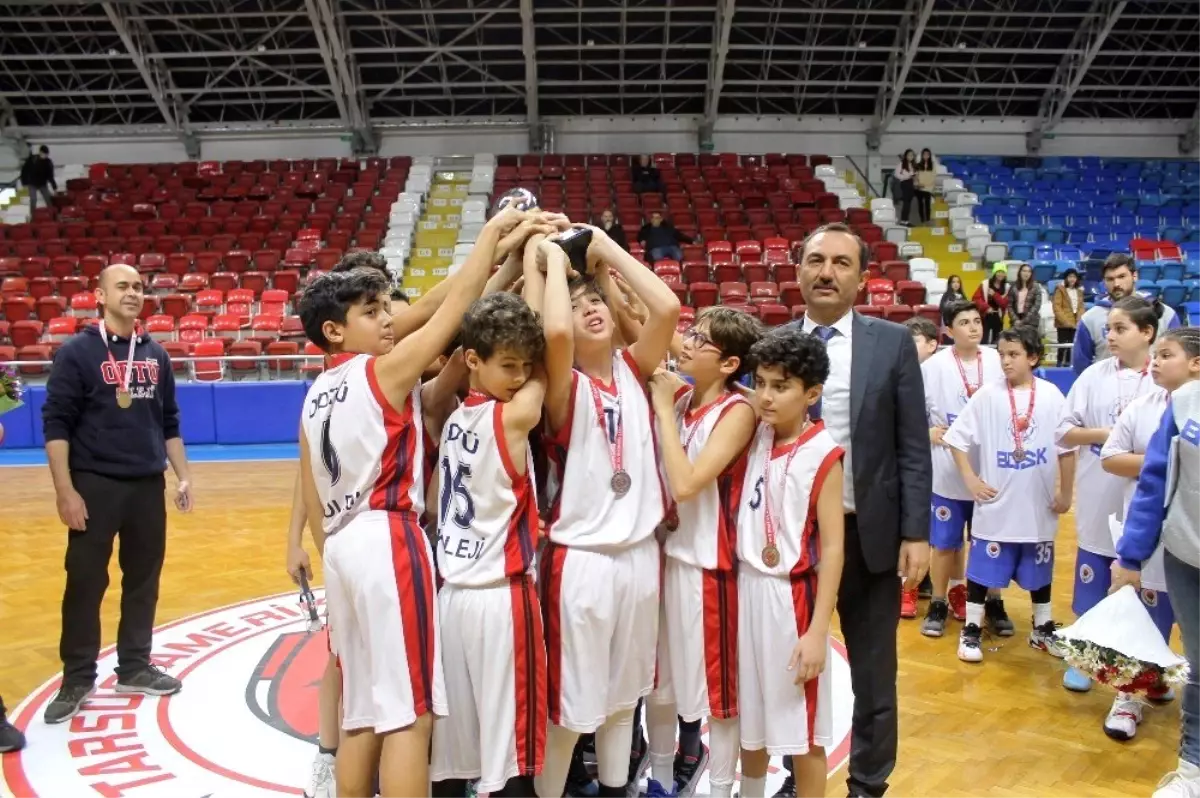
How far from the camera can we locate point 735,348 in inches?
110

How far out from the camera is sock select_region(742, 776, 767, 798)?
9.20 feet

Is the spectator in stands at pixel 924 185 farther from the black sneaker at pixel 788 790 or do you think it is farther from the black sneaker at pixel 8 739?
the black sneaker at pixel 8 739

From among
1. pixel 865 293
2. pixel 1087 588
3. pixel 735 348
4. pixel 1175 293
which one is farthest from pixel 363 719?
pixel 1175 293

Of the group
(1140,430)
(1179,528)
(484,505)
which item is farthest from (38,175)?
(1179,528)

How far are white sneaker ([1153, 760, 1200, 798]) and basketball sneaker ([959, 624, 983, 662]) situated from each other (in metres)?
1.28

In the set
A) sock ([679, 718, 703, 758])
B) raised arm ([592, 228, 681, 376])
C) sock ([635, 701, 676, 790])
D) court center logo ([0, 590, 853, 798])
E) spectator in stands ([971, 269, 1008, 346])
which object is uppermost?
spectator in stands ([971, 269, 1008, 346])

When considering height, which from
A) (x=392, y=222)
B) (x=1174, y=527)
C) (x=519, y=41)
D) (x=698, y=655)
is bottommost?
(x=698, y=655)

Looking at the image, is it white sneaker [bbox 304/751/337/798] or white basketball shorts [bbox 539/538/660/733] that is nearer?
white basketball shorts [bbox 539/538/660/733]

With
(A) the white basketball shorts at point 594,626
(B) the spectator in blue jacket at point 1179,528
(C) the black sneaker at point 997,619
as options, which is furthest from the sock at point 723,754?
(C) the black sneaker at point 997,619

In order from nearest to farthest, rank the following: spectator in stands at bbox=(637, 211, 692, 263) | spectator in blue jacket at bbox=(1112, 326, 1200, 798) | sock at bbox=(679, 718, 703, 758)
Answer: spectator in blue jacket at bbox=(1112, 326, 1200, 798), sock at bbox=(679, 718, 703, 758), spectator in stands at bbox=(637, 211, 692, 263)

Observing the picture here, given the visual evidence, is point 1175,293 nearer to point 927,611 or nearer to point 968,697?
point 927,611

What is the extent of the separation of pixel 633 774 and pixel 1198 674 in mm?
1927

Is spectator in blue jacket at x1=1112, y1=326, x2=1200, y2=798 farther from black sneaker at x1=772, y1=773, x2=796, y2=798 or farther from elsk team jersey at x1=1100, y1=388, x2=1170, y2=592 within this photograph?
black sneaker at x1=772, y1=773, x2=796, y2=798

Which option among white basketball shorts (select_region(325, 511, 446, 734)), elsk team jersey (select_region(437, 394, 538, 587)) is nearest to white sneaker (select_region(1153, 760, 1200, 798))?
A: elsk team jersey (select_region(437, 394, 538, 587))
